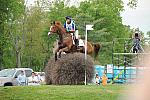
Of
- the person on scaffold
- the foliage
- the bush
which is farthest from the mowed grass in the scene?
the foliage

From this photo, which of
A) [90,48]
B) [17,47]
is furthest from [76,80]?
[17,47]

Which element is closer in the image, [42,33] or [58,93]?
[58,93]

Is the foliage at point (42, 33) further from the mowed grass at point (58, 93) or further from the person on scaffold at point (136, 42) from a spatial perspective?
the mowed grass at point (58, 93)

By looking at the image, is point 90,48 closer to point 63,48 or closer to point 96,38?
point 63,48

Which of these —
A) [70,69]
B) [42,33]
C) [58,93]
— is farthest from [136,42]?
[42,33]

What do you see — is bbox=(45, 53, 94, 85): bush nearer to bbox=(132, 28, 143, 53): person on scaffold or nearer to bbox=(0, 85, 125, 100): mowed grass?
bbox=(132, 28, 143, 53): person on scaffold

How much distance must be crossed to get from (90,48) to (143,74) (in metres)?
23.1

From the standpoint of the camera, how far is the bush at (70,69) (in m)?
20.8

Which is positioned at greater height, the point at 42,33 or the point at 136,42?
the point at 42,33

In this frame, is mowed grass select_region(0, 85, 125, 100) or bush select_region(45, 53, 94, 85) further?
bush select_region(45, 53, 94, 85)

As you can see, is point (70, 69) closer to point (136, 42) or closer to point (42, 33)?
point (136, 42)

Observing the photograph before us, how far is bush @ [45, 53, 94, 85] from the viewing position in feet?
68.4

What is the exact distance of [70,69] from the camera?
20.8 m

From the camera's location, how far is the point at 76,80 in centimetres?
2116
